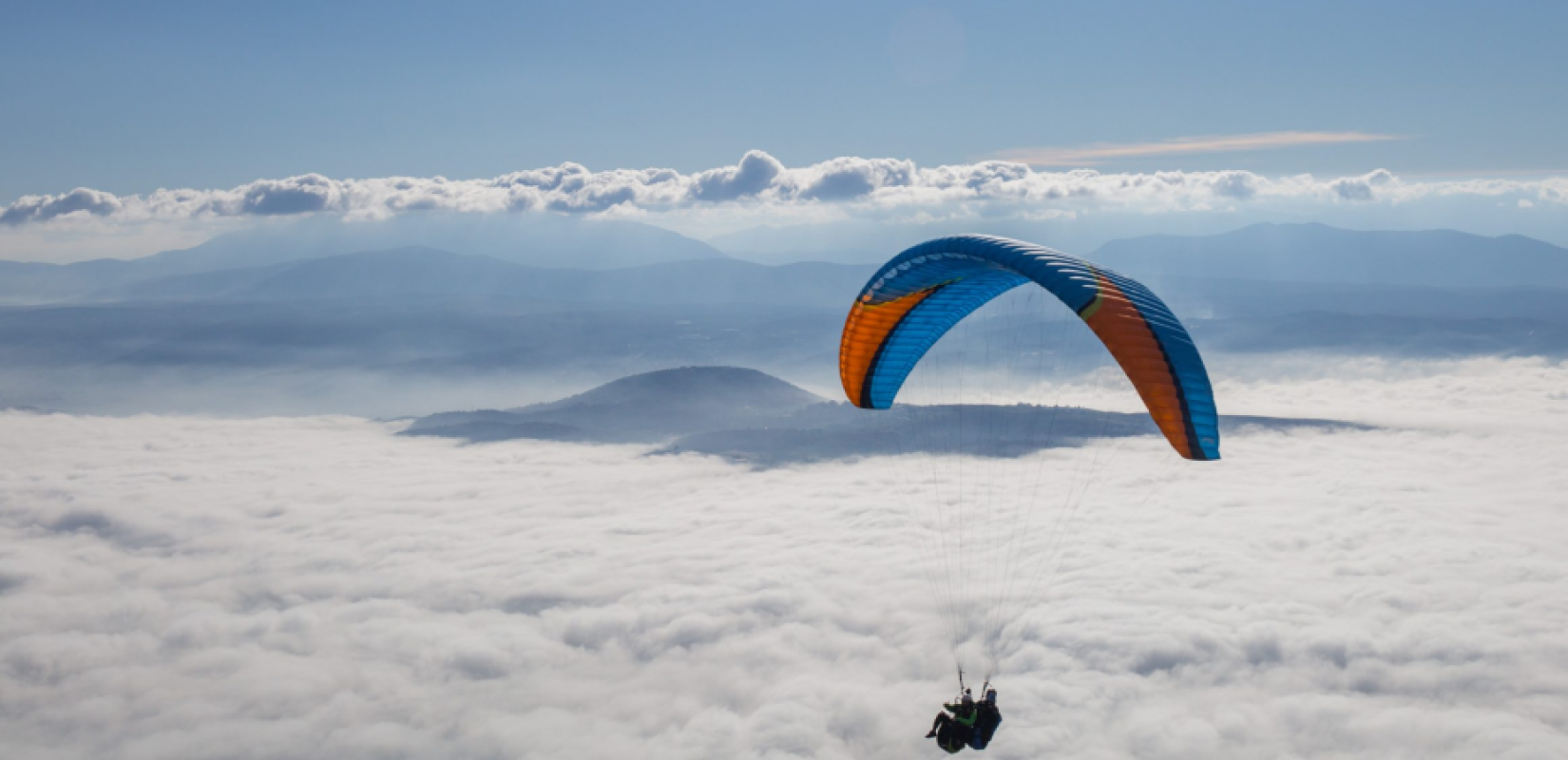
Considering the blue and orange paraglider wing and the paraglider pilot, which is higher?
the blue and orange paraglider wing

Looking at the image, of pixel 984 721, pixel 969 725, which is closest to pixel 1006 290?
pixel 984 721

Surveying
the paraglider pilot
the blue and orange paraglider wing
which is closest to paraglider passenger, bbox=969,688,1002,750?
the paraglider pilot

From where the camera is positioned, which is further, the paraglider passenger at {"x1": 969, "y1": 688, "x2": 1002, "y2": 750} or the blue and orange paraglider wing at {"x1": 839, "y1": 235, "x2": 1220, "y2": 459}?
the paraglider passenger at {"x1": 969, "y1": 688, "x2": 1002, "y2": 750}


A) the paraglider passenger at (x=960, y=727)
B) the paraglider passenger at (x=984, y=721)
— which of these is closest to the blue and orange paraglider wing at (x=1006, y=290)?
the paraglider passenger at (x=984, y=721)

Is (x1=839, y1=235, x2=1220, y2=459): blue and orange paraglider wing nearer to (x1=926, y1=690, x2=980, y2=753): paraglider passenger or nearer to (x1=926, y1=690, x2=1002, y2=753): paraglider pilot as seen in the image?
(x1=926, y1=690, x2=1002, y2=753): paraglider pilot

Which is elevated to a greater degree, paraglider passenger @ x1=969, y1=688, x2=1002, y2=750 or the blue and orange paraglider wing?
the blue and orange paraglider wing

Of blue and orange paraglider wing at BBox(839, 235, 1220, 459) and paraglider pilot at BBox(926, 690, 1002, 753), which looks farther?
paraglider pilot at BBox(926, 690, 1002, 753)

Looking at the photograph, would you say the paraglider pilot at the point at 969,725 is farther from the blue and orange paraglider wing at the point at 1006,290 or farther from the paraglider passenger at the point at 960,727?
the blue and orange paraglider wing at the point at 1006,290

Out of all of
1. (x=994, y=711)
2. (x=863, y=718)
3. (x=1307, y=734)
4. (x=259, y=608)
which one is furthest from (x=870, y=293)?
(x=259, y=608)

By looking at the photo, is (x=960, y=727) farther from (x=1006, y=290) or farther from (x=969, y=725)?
(x=1006, y=290)
